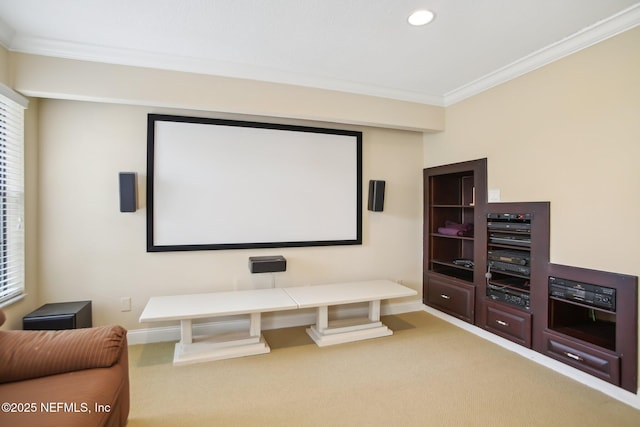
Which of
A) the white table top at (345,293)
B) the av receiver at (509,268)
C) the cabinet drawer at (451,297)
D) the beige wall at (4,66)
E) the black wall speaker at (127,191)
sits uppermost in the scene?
the beige wall at (4,66)

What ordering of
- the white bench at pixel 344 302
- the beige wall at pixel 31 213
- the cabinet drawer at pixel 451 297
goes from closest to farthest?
the beige wall at pixel 31 213 → the white bench at pixel 344 302 → the cabinet drawer at pixel 451 297

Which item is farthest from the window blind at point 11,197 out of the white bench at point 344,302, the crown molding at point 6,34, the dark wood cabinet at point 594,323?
the dark wood cabinet at point 594,323

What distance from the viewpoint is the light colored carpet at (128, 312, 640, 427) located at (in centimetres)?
202

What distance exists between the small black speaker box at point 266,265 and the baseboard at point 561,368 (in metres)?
2.07

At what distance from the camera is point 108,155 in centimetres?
301

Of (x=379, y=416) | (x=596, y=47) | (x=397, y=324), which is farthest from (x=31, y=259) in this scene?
(x=596, y=47)

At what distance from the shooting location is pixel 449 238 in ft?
13.4

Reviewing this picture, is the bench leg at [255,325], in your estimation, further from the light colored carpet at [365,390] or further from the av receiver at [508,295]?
the av receiver at [508,295]

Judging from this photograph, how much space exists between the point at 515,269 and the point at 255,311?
235 centimetres

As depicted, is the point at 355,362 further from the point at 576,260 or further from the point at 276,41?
the point at 276,41

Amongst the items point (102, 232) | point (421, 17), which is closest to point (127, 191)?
point (102, 232)

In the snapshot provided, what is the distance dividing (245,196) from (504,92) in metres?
2.75

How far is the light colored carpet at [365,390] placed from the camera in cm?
202

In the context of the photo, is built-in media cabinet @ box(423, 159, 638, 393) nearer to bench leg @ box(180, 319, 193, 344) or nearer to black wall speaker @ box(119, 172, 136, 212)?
bench leg @ box(180, 319, 193, 344)
